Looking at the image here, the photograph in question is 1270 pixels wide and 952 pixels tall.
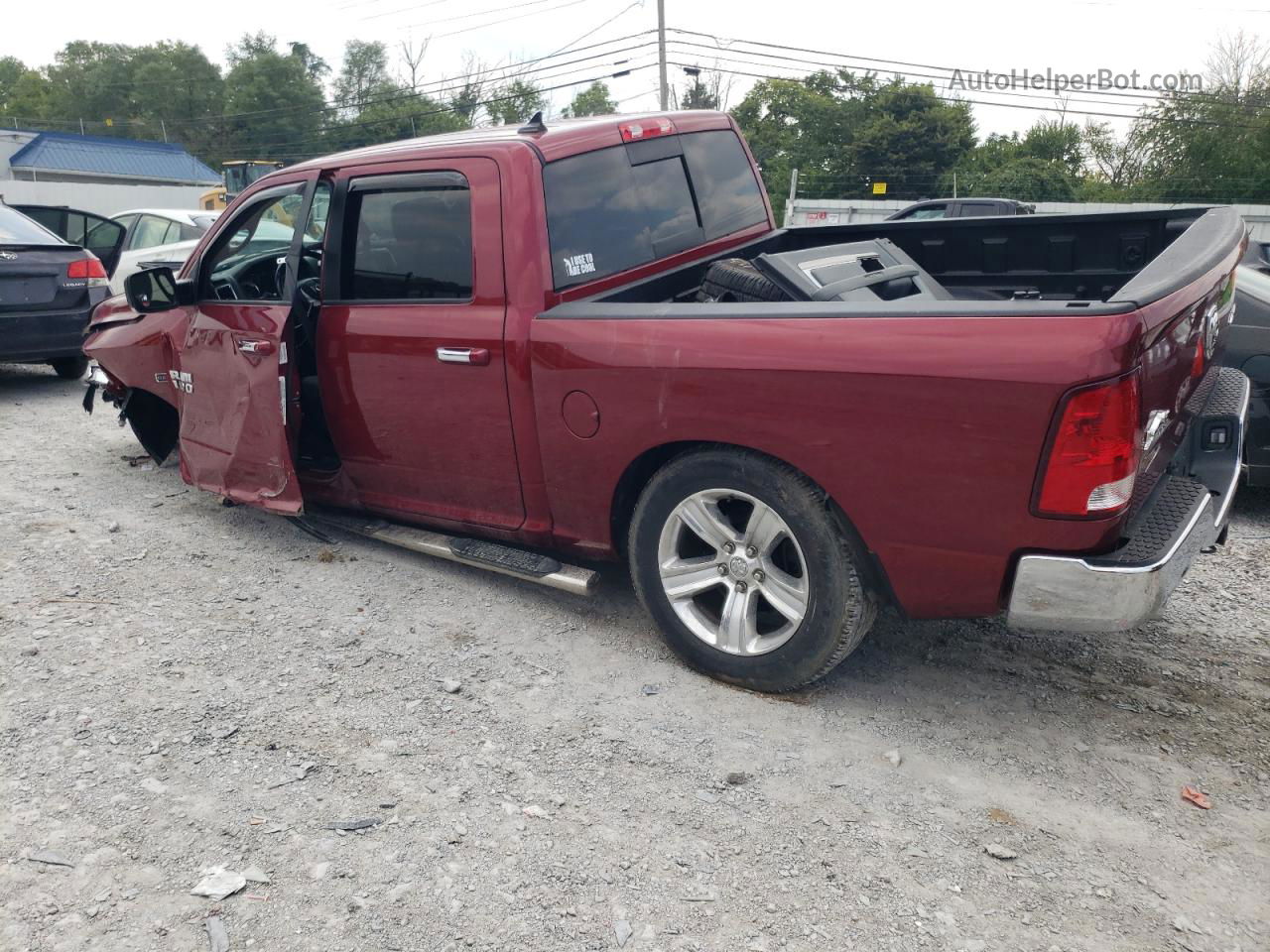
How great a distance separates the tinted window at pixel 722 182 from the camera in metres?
4.36

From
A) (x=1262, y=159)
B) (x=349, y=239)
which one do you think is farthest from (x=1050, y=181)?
(x=349, y=239)

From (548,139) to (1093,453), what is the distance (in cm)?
232

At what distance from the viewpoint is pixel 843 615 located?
9.92ft

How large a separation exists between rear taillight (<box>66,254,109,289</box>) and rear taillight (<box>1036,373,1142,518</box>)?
27.4 feet

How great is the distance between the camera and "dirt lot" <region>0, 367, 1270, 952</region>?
2.34m

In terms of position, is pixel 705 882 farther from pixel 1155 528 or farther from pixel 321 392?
pixel 321 392

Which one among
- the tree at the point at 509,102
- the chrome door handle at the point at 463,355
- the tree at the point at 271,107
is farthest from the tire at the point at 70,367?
the tree at the point at 271,107

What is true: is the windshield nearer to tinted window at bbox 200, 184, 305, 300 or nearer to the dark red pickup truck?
the dark red pickup truck

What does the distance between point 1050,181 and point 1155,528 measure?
1560 inches

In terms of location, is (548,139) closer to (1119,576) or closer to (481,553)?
(481,553)

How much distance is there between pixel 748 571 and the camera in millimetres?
3209

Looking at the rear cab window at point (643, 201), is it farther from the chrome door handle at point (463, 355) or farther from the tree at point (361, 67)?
the tree at point (361, 67)

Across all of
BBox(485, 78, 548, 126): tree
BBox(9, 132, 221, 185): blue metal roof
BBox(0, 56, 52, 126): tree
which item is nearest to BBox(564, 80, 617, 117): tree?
BBox(485, 78, 548, 126): tree

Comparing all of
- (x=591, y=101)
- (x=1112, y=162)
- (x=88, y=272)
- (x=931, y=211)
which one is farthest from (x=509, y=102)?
(x=88, y=272)
